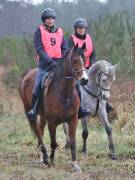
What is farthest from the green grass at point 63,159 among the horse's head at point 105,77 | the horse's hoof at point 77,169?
the horse's head at point 105,77

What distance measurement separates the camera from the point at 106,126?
35.0 ft

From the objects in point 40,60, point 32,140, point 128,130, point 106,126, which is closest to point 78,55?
point 40,60

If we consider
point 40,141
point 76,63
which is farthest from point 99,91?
point 76,63

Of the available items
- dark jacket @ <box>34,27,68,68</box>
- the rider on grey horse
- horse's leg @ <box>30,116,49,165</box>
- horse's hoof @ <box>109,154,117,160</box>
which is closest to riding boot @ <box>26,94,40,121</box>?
horse's leg @ <box>30,116,49,165</box>

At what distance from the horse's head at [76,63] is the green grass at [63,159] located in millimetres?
1563

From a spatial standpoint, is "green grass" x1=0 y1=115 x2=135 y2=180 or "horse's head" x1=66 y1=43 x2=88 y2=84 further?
"horse's head" x1=66 y1=43 x2=88 y2=84

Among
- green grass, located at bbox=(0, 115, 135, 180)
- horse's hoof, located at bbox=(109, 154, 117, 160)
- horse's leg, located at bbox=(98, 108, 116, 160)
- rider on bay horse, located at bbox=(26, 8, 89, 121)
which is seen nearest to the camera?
green grass, located at bbox=(0, 115, 135, 180)

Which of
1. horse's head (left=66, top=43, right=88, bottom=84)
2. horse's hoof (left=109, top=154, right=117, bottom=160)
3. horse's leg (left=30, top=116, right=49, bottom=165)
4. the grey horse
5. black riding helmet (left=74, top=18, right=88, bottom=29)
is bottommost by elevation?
horse's hoof (left=109, top=154, right=117, bottom=160)

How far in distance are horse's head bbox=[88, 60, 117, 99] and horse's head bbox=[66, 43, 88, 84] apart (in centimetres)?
202

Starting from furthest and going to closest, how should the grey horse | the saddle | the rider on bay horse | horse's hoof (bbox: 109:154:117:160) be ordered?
1. the grey horse
2. horse's hoof (bbox: 109:154:117:160)
3. the rider on bay horse
4. the saddle

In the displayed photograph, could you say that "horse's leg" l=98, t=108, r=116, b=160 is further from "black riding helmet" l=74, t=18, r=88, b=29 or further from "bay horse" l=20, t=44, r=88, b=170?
"black riding helmet" l=74, t=18, r=88, b=29

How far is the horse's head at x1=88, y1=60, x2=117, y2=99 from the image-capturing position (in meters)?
10.3

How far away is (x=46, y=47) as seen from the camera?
9.31 metres

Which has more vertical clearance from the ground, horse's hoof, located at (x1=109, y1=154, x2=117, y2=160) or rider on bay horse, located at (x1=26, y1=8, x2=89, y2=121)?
rider on bay horse, located at (x1=26, y1=8, x2=89, y2=121)
